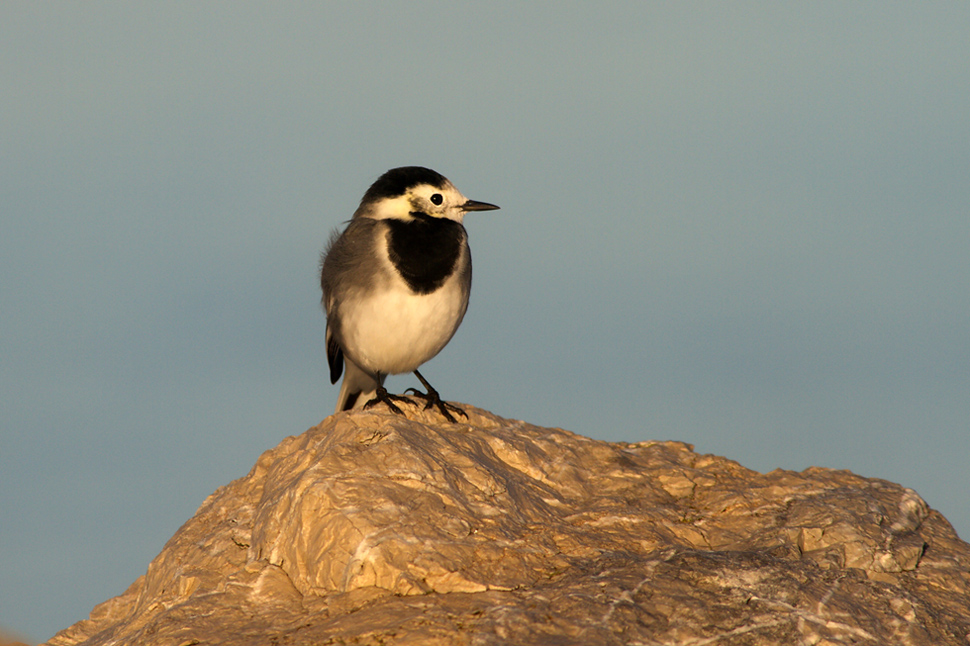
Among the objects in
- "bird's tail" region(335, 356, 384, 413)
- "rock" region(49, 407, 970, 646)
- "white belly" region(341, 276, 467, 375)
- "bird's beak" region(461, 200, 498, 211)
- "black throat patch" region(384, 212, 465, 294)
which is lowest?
"rock" region(49, 407, 970, 646)

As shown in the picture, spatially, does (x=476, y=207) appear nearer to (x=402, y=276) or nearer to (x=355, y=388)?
(x=402, y=276)

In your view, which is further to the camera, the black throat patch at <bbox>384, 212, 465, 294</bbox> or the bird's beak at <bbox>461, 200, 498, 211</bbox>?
the bird's beak at <bbox>461, 200, 498, 211</bbox>

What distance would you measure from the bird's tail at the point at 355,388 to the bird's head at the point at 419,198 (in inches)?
66.4

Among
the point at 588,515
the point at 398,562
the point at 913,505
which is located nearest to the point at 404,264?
the point at 588,515

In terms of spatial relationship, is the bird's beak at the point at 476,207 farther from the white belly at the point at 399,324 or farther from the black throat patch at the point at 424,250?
the white belly at the point at 399,324

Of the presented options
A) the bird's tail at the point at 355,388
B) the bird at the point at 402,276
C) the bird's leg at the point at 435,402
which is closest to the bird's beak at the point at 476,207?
the bird at the point at 402,276

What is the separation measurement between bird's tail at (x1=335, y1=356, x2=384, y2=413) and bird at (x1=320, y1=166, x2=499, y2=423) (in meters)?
0.76

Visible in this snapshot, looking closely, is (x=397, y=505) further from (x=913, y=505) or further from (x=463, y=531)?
(x=913, y=505)

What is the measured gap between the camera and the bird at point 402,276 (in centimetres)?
817

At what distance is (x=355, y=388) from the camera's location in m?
9.88

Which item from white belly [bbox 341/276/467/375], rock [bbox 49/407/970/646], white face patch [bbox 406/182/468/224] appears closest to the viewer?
rock [bbox 49/407/970/646]

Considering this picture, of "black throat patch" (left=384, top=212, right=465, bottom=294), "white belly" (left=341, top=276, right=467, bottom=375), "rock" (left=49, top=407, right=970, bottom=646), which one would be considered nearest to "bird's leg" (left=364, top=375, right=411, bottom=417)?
"white belly" (left=341, top=276, right=467, bottom=375)

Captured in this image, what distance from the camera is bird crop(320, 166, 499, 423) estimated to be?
8.17 meters

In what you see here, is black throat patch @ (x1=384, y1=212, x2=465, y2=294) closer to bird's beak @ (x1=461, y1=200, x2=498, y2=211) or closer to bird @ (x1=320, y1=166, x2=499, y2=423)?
bird @ (x1=320, y1=166, x2=499, y2=423)
